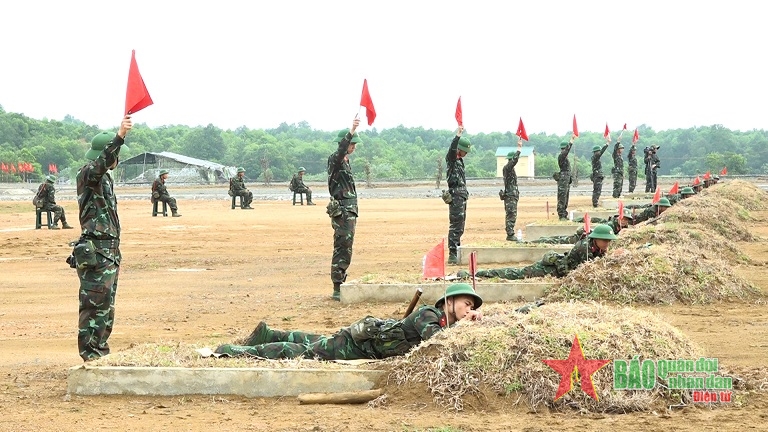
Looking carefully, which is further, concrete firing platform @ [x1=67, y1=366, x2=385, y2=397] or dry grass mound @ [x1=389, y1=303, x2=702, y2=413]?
concrete firing platform @ [x1=67, y1=366, x2=385, y2=397]

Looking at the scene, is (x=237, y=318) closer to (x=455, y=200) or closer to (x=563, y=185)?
(x=455, y=200)

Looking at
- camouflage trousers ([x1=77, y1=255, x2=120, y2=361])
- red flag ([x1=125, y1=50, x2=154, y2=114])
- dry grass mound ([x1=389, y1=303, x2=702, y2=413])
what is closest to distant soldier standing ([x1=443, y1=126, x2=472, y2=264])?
red flag ([x1=125, y1=50, x2=154, y2=114])

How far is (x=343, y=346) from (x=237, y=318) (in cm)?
457

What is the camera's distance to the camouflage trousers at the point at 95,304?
31.5 feet

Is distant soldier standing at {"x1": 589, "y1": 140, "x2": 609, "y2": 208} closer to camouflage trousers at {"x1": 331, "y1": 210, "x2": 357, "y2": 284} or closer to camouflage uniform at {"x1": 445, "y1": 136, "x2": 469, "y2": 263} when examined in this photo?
camouflage uniform at {"x1": 445, "y1": 136, "x2": 469, "y2": 263}

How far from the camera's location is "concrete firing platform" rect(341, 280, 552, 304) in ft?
46.1

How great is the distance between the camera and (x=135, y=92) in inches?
379

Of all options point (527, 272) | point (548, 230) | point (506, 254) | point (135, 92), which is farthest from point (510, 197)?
point (135, 92)

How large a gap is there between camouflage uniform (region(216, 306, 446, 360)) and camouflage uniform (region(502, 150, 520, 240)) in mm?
14040

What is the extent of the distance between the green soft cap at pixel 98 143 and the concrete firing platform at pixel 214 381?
213cm

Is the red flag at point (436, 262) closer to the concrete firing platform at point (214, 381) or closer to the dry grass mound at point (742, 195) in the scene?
the concrete firing platform at point (214, 381)

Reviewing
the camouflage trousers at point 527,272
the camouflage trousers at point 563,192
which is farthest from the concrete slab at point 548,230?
the camouflage trousers at point 527,272

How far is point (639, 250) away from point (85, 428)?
28.5 ft

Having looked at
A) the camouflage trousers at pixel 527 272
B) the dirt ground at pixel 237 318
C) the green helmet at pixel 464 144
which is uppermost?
the green helmet at pixel 464 144
